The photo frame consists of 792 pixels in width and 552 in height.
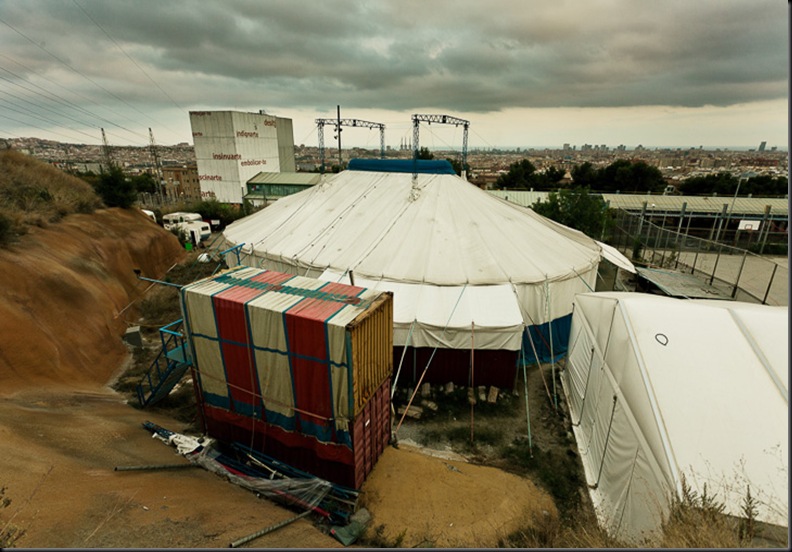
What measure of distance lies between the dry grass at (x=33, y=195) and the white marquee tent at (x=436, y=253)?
26.5 feet

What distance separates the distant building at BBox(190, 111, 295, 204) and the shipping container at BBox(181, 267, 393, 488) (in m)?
57.0

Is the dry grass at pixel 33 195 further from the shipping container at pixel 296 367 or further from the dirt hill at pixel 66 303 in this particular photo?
the shipping container at pixel 296 367

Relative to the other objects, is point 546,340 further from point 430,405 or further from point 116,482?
point 116,482

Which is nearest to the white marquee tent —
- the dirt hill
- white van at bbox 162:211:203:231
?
the dirt hill

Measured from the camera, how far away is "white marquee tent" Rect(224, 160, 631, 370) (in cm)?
1066

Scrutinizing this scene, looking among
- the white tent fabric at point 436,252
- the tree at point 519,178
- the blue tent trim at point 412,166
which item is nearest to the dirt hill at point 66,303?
the white tent fabric at point 436,252

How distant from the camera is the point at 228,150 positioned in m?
57.5

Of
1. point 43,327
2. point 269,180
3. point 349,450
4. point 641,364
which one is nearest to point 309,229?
point 43,327

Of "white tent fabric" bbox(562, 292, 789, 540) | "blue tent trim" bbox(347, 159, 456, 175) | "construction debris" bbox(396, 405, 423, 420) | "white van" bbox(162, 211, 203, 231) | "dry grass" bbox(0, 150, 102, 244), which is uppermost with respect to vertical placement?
"blue tent trim" bbox(347, 159, 456, 175)

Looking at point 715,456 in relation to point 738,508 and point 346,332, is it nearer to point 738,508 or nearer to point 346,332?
point 738,508

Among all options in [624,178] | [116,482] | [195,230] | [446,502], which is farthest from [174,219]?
[624,178]

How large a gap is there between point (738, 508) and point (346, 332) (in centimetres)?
585

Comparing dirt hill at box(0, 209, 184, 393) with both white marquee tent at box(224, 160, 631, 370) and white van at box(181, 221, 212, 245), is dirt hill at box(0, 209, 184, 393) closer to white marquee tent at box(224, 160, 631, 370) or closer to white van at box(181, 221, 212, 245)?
white marquee tent at box(224, 160, 631, 370)

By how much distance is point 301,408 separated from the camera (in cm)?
736
